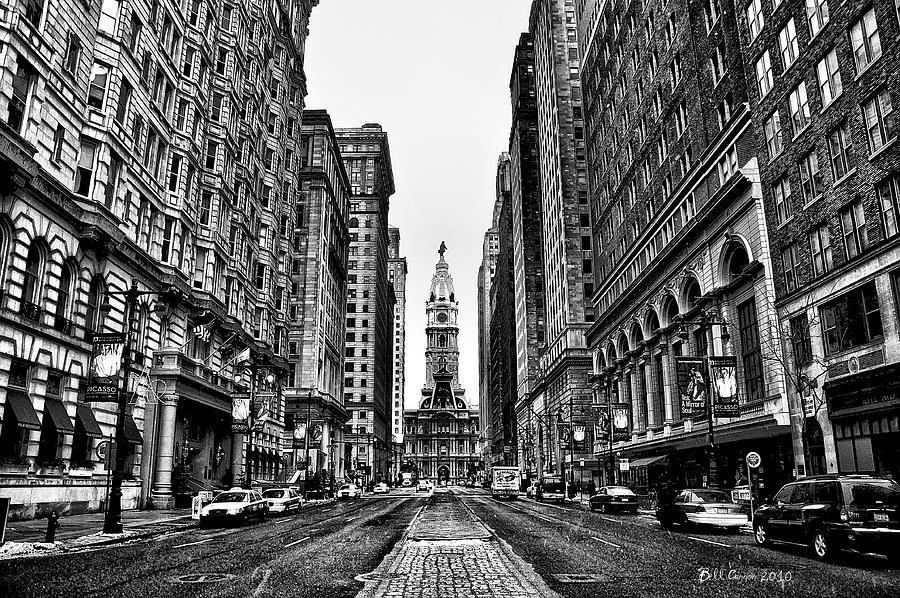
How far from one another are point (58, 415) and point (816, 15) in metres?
38.9

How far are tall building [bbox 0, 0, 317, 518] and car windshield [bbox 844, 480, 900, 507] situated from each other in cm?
2633

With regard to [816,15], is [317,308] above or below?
below

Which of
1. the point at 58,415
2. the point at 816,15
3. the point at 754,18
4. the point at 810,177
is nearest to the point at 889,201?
the point at 810,177

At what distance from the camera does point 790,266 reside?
3578 cm

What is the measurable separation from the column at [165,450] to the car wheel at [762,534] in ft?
97.5

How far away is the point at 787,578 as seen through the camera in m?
12.9

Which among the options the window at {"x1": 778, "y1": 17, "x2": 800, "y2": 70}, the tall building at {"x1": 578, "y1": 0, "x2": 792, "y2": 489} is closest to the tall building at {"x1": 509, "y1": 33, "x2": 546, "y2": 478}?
the tall building at {"x1": 578, "y1": 0, "x2": 792, "y2": 489}

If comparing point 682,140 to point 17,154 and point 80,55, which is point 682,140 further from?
point 17,154

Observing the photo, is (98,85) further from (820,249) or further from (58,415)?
(820,249)

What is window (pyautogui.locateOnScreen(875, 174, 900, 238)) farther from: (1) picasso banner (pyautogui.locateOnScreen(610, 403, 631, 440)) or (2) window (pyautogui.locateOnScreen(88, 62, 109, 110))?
(2) window (pyautogui.locateOnScreen(88, 62, 109, 110))

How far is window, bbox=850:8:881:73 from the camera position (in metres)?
29.3

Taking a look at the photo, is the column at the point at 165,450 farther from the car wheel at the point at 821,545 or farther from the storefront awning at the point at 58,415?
the car wheel at the point at 821,545

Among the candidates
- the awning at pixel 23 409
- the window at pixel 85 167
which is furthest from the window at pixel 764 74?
the awning at pixel 23 409

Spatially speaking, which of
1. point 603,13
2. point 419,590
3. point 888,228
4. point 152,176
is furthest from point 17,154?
point 603,13
